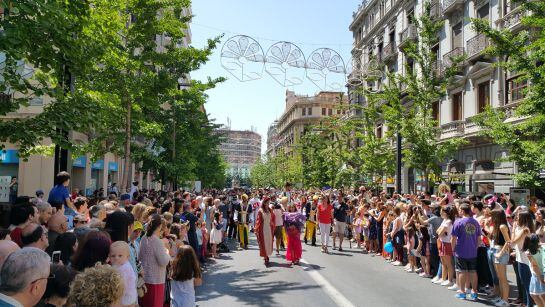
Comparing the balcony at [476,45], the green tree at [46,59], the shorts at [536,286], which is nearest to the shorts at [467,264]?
the shorts at [536,286]

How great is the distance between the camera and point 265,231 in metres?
12.6

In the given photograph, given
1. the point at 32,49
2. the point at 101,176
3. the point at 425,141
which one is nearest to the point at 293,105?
the point at 101,176

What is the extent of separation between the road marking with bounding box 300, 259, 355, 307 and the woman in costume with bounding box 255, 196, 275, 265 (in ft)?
4.87

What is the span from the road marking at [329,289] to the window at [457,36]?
2050 cm

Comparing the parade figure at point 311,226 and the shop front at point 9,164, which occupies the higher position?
the shop front at point 9,164

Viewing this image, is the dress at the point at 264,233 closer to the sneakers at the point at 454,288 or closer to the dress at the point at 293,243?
the dress at the point at 293,243

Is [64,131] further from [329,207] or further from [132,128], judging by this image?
[329,207]

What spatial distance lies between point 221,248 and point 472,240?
9.06m

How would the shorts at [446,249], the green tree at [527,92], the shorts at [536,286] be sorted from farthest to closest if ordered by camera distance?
the green tree at [527,92] → the shorts at [446,249] → the shorts at [536,286]

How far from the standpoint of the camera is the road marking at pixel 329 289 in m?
8.12

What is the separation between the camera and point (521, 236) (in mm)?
7551

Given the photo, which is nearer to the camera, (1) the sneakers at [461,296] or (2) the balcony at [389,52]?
(1) the sneakers at [461,296]

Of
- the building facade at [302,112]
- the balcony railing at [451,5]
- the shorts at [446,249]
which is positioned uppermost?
the building facade at [302,112]

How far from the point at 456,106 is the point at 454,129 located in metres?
2.01
